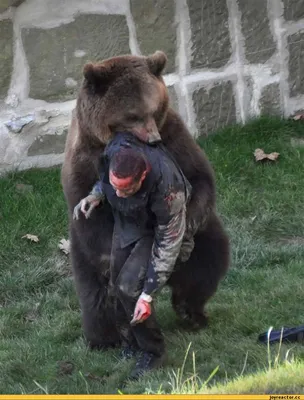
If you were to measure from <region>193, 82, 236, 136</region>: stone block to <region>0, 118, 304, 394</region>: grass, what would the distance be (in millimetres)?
139

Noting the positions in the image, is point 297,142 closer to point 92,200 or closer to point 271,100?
point 271,100

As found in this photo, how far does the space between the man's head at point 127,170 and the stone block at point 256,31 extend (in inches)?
154

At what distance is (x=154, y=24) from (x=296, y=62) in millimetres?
1391

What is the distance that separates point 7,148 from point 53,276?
145 centimetres

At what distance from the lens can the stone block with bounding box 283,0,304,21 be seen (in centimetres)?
791

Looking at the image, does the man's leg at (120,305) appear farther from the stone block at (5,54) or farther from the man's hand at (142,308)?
the stone block at (5,54)

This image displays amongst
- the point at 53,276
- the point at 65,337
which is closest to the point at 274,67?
the point at 53,276

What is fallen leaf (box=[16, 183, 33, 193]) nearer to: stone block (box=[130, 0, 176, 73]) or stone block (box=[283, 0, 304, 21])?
stone block (box=[130, 0, 176, 73])

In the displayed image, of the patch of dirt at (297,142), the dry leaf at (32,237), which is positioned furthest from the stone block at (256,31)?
the dry leaf at (32,237)

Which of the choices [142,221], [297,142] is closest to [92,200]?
[142,221]

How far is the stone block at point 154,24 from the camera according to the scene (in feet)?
24.6

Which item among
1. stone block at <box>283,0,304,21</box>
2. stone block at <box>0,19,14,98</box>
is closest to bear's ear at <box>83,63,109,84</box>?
stone block at <box>0,19,14,98</box>

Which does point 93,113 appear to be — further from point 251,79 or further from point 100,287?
point 251,79

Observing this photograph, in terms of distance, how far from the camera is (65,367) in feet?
15.9
